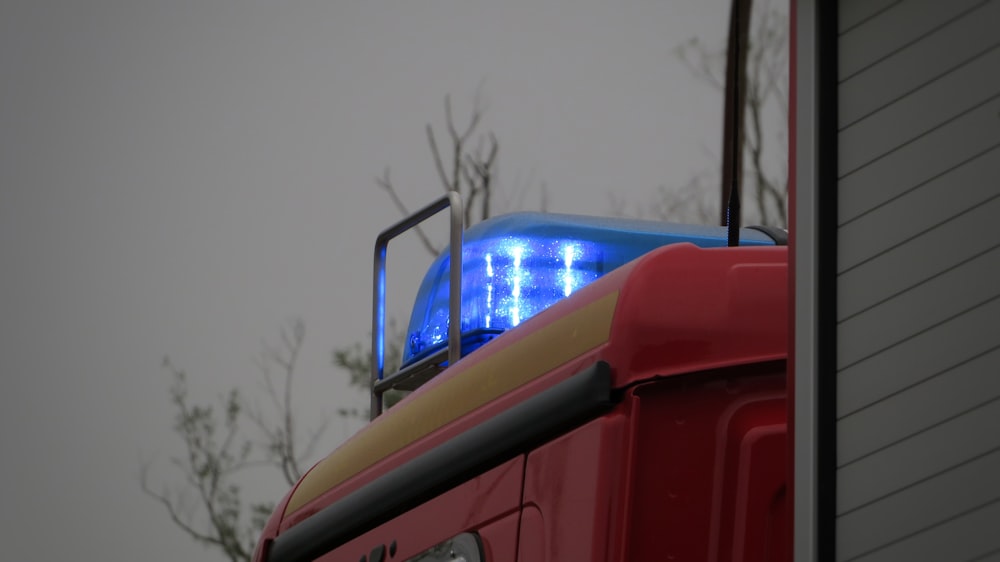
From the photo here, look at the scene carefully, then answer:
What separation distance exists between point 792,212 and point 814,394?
0.62 ft

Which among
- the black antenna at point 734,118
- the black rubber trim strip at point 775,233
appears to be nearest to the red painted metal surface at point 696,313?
the black antenna at point 734,118

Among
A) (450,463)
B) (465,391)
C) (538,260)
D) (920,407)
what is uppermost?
(538,260)

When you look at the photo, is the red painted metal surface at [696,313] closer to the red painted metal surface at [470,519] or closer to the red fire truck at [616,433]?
the red fire truck at [616,433]

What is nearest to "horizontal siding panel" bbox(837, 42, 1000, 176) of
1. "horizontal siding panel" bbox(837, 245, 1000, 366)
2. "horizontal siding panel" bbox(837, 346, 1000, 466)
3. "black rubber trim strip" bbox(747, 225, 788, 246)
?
"horizontal siding panel" bbox(837, 245, 1000, 366)

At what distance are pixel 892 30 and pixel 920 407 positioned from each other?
13.9 inches

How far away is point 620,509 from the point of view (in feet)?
7.06

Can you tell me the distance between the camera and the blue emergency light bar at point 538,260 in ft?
10.5

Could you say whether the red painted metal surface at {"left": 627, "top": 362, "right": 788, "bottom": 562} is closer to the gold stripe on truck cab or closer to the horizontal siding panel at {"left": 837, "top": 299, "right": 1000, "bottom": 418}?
the gold stripe on truck cab

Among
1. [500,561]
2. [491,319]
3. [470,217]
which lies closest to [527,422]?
[500,561]

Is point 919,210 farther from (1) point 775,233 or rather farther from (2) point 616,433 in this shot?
(1) point 775,233

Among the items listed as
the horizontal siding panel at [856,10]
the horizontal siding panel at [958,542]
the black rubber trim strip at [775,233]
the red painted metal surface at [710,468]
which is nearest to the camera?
the horizontal siding panel at [958,542]

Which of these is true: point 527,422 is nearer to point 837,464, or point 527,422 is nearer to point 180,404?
point 837,464

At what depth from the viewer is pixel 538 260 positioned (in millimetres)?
3195

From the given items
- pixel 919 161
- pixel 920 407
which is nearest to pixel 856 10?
pixel 919 161
